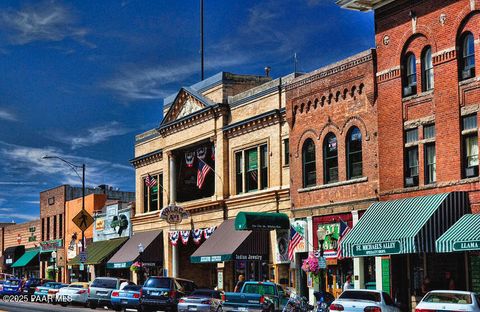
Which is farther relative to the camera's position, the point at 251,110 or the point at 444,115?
the point at 251,110

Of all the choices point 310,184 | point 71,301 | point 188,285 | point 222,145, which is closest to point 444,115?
point 310,184

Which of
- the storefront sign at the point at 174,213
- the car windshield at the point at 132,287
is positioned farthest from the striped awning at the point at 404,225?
the storefront sign at the point at 174,213

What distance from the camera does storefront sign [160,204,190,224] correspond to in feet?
166

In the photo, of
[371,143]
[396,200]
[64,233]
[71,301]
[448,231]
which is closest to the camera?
[448,231]

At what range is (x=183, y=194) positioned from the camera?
177 feet

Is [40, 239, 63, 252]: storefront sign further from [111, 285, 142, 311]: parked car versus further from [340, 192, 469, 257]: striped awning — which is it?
[340, 192, 469, 257]: striped awning

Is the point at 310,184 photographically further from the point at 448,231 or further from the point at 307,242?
the point at 448,231

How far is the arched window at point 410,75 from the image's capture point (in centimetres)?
3291

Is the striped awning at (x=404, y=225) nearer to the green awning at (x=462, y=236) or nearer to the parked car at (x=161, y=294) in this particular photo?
the green awning at (x=462, y=236)

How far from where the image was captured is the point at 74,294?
142 feet

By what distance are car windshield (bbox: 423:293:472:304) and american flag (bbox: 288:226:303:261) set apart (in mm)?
15549

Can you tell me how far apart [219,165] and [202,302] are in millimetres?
16687

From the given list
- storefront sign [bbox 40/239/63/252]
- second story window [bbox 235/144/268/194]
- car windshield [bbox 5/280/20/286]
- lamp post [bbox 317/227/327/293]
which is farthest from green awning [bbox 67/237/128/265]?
lamp post [bbox 317/227/327/293]

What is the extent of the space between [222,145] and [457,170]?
18849 mm
